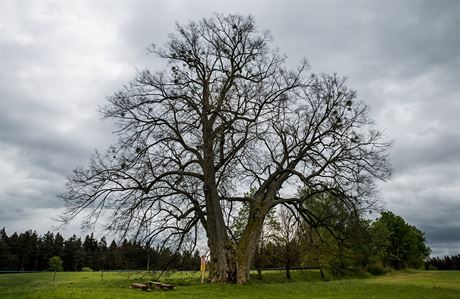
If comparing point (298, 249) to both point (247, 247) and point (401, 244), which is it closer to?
point (247, 247)

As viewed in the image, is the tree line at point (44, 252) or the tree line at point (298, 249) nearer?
the tree line at point (298, 249)

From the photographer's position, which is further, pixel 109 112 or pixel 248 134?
pixel 248 134

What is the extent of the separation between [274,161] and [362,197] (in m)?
5.25

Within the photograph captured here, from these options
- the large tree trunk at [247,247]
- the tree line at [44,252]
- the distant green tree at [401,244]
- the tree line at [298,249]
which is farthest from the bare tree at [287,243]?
the tree line at [44,252]

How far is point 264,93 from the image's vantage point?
2155cm

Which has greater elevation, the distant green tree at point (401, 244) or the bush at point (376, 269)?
the distant green tree at point (401, 244)

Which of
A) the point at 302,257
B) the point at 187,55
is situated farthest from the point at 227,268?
the point at 302,257

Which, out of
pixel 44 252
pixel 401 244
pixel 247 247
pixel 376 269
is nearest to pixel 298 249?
pixel 376 269

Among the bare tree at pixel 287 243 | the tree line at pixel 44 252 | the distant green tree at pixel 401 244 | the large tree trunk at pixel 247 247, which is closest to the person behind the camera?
the large tree trunk at pixel 247 247

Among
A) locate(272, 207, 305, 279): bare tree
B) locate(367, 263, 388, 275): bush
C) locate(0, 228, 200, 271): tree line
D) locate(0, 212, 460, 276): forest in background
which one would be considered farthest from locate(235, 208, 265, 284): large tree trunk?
locate(0, 228, 200, 271): tree line

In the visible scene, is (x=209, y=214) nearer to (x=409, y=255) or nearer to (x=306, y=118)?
(x=306, y=118)

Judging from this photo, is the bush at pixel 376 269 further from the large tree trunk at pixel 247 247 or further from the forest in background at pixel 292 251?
the large tree trunk at pixel 247 247

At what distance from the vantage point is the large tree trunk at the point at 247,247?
63.1 feet

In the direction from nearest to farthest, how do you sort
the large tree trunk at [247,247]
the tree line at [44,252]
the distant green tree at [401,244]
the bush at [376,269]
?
the large tree trunk at [247,247] < the bush at [376,269] < the distant green tree at [401,244] < the tree line at [44,252]
